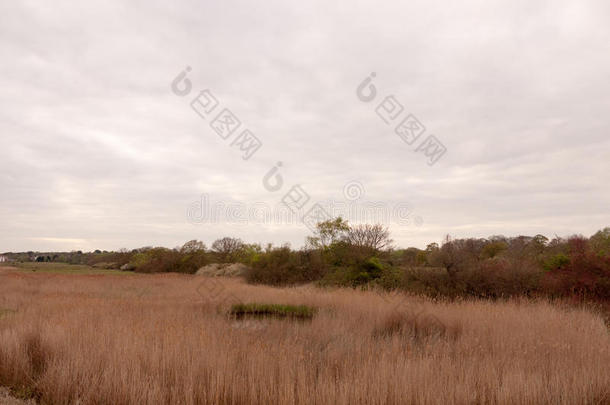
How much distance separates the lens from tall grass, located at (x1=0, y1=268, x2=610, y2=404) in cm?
507

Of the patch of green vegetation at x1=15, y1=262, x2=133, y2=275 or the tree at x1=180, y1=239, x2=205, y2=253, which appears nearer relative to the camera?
the patch of green vegetation at x1=15, y1=262, x2=133, y2=275

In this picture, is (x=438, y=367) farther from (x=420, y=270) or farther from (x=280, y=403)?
(x=420, y=270)

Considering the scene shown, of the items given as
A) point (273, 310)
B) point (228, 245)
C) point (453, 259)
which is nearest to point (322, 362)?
point (273, 310)

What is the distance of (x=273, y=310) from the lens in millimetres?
13000

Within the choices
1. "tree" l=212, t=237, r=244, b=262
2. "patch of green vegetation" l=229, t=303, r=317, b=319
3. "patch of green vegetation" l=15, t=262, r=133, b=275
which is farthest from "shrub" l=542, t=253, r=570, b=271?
"tree" l=212, t=237, r=244, b=262

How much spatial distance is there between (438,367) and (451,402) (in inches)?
55.5

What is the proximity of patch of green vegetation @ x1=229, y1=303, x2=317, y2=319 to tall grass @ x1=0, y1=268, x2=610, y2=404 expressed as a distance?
2178mm

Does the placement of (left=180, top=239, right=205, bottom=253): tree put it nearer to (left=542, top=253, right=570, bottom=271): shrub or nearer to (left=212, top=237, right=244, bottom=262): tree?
(left=212, top=237, right=244, bottom=262): tree

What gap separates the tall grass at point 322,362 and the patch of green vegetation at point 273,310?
2178mm

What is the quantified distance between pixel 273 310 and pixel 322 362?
658cm

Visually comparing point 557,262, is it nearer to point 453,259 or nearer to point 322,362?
point 453,259

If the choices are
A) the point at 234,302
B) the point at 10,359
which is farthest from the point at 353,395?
the point at 234,302

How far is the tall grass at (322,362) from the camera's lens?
16.6 feet

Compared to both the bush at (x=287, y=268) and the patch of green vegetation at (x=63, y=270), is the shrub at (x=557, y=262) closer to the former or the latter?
the bush at (x=287, y=268)
